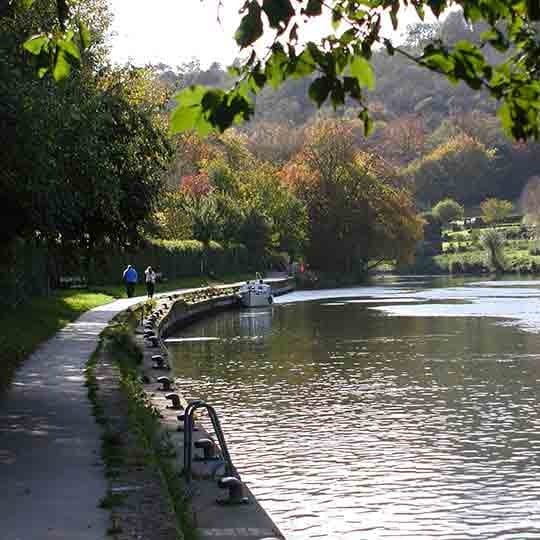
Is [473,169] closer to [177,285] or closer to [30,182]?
[177,285]

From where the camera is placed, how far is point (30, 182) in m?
15.6

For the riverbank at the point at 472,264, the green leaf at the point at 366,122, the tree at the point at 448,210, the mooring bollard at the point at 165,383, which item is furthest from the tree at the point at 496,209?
the green leaf at the point at 366,122

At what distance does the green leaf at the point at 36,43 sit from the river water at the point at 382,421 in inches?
297

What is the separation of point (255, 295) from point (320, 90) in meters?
52.7

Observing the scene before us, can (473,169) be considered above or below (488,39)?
above

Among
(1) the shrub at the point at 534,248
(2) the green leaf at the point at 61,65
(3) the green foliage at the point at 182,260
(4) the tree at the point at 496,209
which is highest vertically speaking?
(4) the tree at the point at 496,209

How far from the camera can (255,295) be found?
57.6m

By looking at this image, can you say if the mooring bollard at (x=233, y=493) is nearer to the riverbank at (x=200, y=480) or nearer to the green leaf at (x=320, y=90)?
the riverbank at (x=200, y=480)

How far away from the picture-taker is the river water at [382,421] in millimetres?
12820

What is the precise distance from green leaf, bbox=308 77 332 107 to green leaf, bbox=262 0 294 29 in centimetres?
60

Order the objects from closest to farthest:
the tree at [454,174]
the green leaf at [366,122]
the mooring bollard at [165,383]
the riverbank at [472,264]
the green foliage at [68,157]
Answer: the green leaf at [366,122] < the green foliage at [68,157] < the mooring bollard at [165,383] < the riverbank at [472,264] < the tree at [454,174]

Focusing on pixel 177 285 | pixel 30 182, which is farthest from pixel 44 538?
pixel 177 285

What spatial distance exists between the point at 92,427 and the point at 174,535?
17.5ft

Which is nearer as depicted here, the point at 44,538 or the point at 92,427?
the point at 44,538
